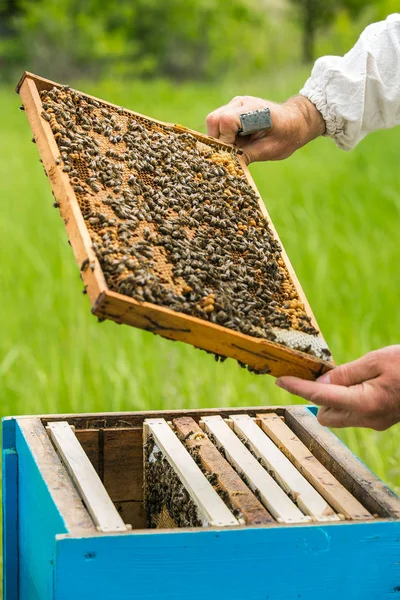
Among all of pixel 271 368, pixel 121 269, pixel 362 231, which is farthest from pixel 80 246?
pixel 362 231

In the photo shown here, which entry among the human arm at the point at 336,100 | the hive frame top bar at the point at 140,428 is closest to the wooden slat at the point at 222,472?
the hive frame top bar at the point at 140,428

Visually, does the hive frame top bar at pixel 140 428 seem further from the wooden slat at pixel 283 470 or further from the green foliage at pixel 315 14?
the green foliage at pixel 315 14

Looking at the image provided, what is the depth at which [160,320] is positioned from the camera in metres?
2.37

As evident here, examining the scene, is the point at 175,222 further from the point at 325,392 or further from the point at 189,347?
the point at 189,347

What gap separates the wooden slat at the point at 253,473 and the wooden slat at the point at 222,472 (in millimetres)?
26

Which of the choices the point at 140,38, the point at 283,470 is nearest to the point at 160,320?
the point at 283,470

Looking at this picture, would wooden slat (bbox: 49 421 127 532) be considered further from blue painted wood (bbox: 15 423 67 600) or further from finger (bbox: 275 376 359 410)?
finger (bbox: 275 376 359 410)

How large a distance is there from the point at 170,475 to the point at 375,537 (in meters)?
0.80

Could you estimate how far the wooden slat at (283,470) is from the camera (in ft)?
8.23

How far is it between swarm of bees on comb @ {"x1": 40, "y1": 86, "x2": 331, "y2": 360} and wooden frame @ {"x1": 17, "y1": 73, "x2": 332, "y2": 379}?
0.14ft

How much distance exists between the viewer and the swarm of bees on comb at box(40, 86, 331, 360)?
2512 mm

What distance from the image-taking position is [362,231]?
26.0ft

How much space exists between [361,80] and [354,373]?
1.33m

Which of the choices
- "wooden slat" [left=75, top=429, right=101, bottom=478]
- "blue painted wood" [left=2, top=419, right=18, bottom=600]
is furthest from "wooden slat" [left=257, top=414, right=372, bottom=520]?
"blue painted wood" [left=2, top=419, right=18, bottom=600]
